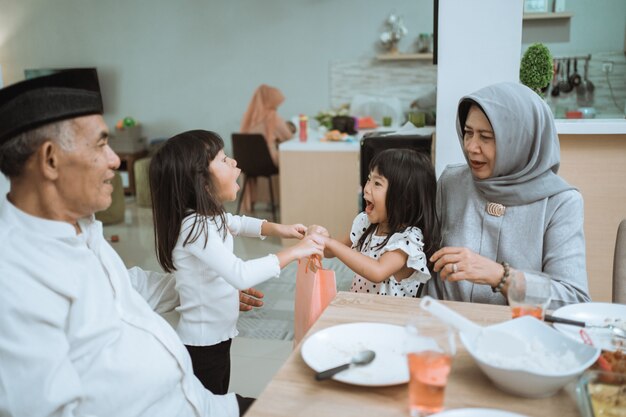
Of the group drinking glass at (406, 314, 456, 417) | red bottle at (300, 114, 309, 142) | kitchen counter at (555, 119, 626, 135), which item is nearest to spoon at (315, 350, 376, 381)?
drinking glass at (406, 314, 456, 417)

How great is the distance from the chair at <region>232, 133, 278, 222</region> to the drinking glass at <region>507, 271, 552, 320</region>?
435cm

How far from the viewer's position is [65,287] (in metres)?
1.10

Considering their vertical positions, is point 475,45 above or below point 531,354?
above

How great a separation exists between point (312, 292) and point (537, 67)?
5.41 ft

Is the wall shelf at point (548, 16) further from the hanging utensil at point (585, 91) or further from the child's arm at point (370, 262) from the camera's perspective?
the child's arm at point (370, 262)

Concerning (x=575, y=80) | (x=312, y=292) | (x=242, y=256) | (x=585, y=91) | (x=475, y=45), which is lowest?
(x=242, y=256)

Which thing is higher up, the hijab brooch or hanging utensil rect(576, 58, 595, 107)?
hanging utensil rect(576, 58, 595, 107)

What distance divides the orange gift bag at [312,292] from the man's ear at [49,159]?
0.83 metres

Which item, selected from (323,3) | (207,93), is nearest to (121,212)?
(207,93)

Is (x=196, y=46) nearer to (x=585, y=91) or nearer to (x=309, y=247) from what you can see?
(x=585, y=91)

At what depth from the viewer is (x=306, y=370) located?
3.82 ft

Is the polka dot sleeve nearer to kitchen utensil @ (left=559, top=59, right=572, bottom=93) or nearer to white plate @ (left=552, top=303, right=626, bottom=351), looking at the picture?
white plate @ (left=552, top=303, right=626, bottom=351)

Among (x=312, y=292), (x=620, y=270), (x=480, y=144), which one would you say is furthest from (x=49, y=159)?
(x=620, y=270)

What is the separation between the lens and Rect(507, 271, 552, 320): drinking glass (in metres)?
1.25
